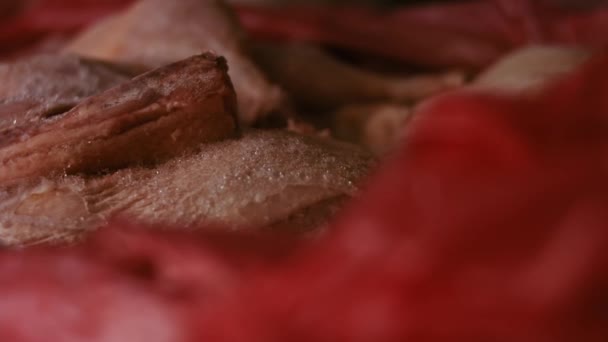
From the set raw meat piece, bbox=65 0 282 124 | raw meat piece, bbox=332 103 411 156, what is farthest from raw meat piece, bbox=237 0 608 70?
raw meat piece, bbox=65 0 282 124

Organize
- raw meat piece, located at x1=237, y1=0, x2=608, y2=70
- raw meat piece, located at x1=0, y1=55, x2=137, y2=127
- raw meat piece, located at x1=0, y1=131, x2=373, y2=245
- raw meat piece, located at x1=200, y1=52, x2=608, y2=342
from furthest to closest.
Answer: raw meat piece, located at x1=237, y1=0, x2=608, y2=70 → raw meat piece, located at x1=0, y1=55, x2=137, y2=127 → raw meat piece, located at x1=0, y1=131, x2=373, y2=245 → raw meat piece, located at x1=200, y1=52, x2=608, y2=342

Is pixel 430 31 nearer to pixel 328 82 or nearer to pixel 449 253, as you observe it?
pixel 328 82

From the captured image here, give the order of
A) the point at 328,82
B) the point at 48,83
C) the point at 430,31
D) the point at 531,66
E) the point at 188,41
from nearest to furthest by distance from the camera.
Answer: the point at 48,83
the point at 188,41
the point at 531,66
the point at 328,82
the point at 430,31

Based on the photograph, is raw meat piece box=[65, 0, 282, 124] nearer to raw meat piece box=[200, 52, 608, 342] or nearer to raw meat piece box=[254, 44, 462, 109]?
raw meat piece box=[254, 44, 462, 109]

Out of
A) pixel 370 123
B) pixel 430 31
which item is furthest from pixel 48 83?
pixel 430 31

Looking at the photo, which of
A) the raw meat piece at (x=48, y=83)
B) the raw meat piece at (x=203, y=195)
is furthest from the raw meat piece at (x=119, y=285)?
the raw meat piece at (x=48, y=83)

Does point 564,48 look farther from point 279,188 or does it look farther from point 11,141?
point 11,141

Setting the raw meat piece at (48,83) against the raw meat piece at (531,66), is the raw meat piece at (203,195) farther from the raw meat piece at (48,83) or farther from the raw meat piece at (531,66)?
the raw meat piece at (531,66)
